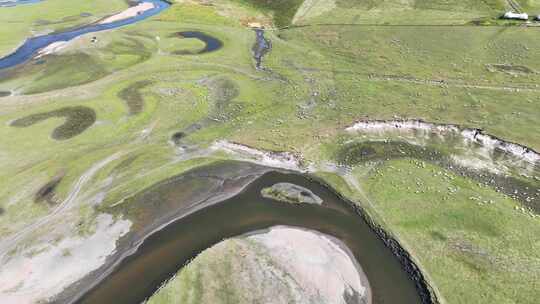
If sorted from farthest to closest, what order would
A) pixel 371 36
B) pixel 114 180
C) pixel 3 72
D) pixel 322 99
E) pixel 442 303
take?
A: pixel 371 36 < pixel 3 72 < pixel 322 99 < pixel 114 180 < pixel 442 303

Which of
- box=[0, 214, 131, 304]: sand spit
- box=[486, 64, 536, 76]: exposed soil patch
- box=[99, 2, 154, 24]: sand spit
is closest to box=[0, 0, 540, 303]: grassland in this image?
box=[486, 64, 536, 76]: exposed soil patch

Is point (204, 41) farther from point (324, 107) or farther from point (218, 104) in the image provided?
point (324, 107)

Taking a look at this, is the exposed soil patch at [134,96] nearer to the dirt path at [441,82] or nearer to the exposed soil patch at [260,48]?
the exposed soil patch at [260,48]

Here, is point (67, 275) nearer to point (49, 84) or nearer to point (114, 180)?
point (114, 180)

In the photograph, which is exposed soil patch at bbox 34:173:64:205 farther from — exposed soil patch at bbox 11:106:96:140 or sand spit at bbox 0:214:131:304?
exposed soil patch at bbox 11:106:96:140

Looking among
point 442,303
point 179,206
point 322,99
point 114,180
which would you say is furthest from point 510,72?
point 114,180
